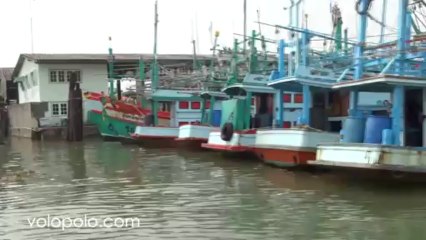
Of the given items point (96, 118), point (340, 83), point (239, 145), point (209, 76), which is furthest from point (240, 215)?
point (96, 118)

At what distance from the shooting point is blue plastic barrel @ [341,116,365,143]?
1321 cm

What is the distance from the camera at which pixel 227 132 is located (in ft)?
59.4

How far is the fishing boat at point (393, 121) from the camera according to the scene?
1148cm

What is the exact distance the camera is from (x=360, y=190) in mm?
11938

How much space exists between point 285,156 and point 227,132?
10.4 ft

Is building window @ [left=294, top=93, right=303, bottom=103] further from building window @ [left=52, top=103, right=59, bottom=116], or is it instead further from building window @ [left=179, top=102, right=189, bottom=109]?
building window @ [left=52, top=103, right=59, bottom=116]

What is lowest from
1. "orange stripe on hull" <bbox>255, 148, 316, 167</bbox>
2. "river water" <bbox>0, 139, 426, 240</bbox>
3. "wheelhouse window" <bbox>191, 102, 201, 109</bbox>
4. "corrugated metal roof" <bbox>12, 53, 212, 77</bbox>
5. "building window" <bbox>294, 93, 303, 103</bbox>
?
"river water" <bbox>0, 139, 426, 240</bbox>

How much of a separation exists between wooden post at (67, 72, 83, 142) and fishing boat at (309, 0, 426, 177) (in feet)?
63.6

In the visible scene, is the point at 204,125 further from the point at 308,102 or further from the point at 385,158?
the point at 385,158

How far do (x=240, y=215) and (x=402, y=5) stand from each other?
19.0ft

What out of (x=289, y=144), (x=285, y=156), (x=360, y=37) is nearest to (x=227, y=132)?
(x=285, y=156)

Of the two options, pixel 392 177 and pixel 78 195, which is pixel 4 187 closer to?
pixel 78 195

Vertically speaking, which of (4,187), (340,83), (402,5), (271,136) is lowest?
(4,187)

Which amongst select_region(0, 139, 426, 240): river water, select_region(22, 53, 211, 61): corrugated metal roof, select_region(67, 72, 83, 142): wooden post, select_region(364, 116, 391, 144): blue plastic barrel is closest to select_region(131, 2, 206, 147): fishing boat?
select_region(67, 72, 83, 142): wooden post
